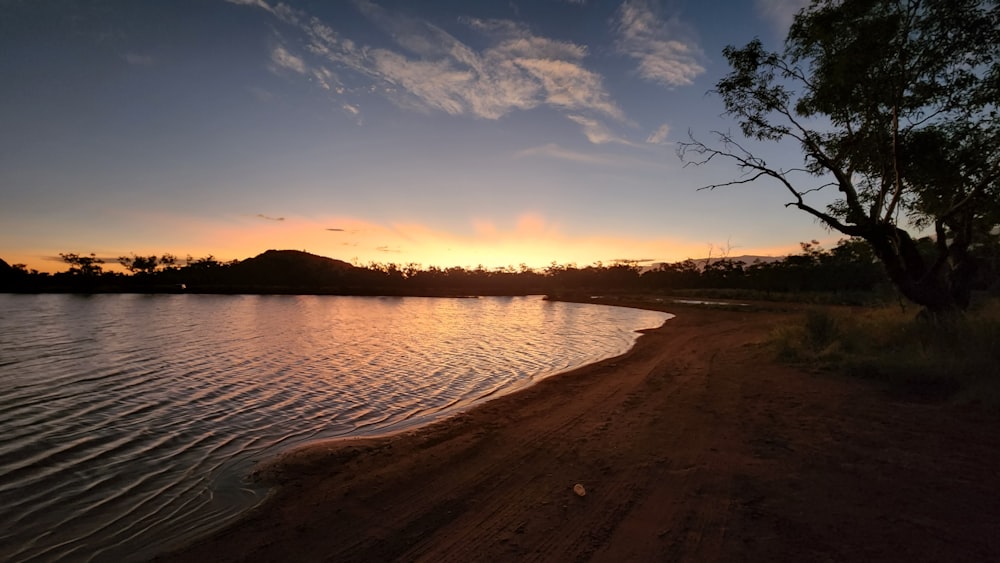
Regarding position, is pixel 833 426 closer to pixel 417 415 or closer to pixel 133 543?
pixel 417 415

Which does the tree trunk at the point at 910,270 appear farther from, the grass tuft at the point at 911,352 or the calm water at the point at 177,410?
the calm water at the point at 177,410

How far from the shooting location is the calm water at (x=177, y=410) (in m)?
4.96

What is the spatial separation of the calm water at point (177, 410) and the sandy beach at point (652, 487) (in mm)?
987

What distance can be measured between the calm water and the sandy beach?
3.24 ft

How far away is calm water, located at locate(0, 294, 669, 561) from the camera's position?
4.96 m

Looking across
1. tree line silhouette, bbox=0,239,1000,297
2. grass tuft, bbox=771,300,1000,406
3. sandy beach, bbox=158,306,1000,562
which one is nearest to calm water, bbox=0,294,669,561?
sandy beach, bbox=158,306,1000,562

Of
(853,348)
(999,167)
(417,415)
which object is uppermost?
(999,167)

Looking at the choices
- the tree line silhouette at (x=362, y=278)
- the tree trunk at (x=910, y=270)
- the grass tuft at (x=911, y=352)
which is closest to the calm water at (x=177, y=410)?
the grass tuft at (x=911, y=352)

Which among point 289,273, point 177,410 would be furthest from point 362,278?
point 177,410

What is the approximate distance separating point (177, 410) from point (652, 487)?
932cm

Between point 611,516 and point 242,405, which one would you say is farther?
point 242,405

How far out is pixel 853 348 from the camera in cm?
1298

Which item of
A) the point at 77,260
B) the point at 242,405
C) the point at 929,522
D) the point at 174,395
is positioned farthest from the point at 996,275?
the point at 77,260

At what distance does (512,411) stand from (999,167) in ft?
43.3
